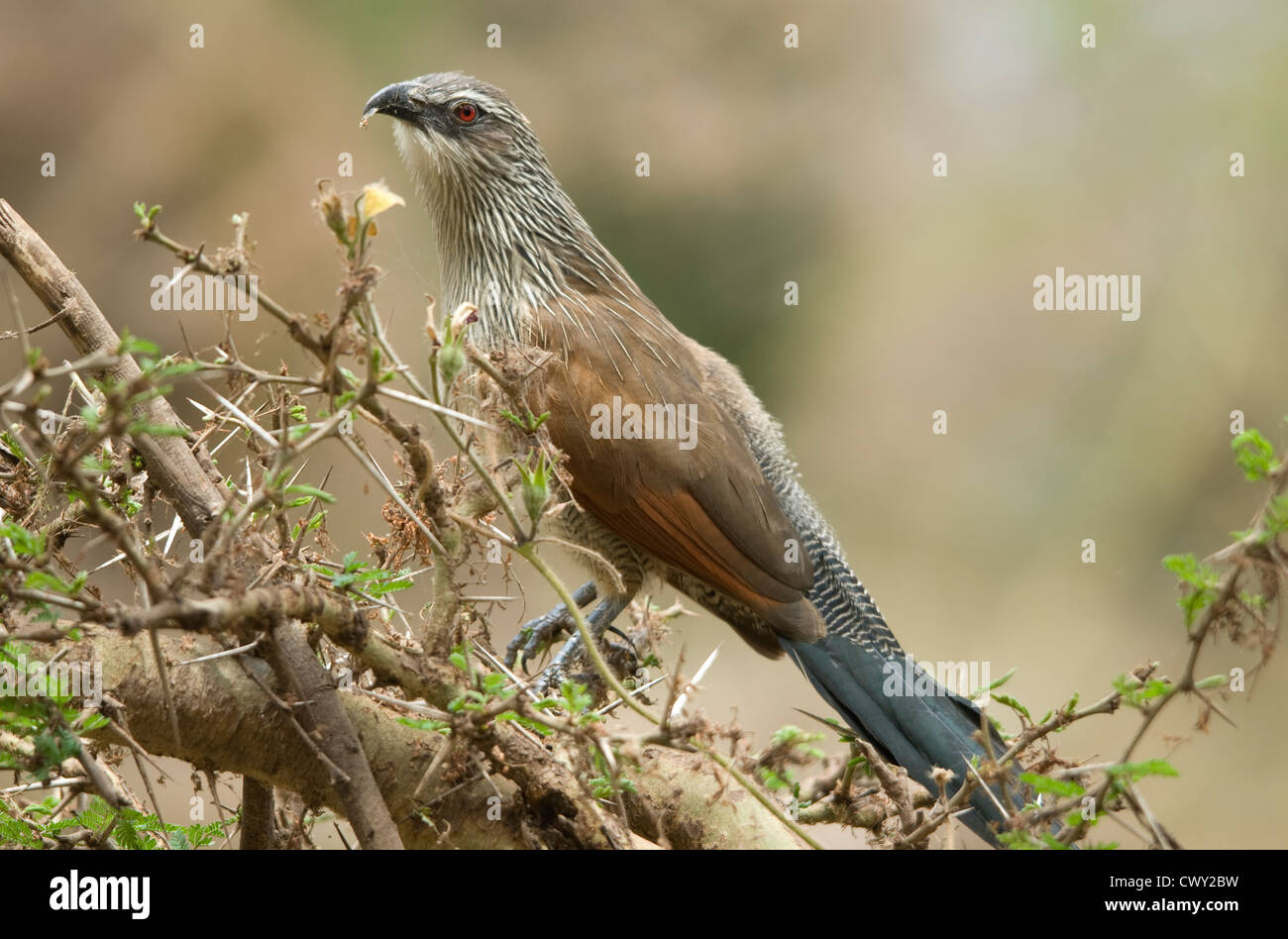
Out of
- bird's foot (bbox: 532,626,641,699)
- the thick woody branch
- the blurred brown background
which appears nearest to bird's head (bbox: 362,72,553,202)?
bird's foot (bbox: 532,626,641,699)

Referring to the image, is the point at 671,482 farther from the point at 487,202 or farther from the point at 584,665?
the point at 487,202

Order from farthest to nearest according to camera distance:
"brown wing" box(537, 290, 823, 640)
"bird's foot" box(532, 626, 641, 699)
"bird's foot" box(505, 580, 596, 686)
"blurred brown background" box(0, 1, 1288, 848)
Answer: "blurred brown background" box(0, 1, 1288, 848), "brown wing" box(537, 290, 823, 640), "bird's foot" box(505, 580, 596, 686), "bird's foot" box(532, 626, 641, 699)

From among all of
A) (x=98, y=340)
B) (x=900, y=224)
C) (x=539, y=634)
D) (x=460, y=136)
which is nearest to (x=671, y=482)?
(x=539, y=634)

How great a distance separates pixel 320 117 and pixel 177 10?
40.7 inches

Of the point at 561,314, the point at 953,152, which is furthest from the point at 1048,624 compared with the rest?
the point at 561,314

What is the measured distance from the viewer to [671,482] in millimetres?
2834

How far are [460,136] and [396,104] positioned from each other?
0.68ft
